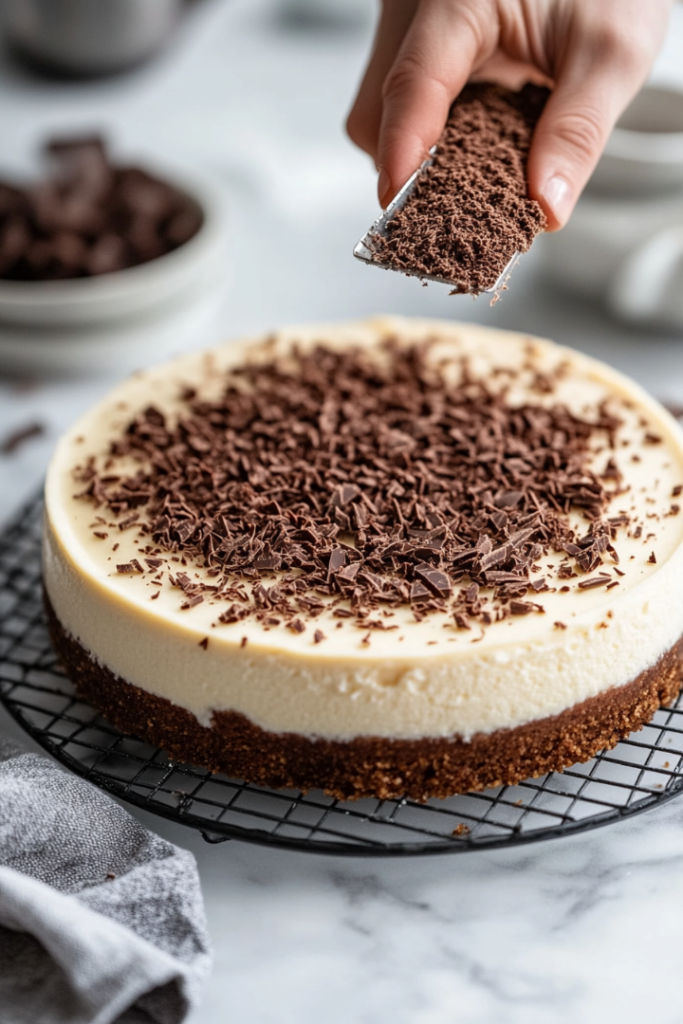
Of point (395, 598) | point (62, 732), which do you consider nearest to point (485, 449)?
point (395, 598)

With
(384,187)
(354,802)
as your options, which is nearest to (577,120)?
(384,187)

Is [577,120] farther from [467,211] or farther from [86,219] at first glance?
[86,219]

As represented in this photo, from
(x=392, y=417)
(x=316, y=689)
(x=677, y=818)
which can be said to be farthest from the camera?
(x=392, y=417)

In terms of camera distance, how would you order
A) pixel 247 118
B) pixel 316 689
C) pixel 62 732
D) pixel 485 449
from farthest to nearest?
pixel 247 118, pixel 485 449, pixel 62 732, pixel 316 689

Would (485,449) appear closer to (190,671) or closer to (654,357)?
(190,671)

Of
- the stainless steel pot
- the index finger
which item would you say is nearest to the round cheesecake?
the index finger

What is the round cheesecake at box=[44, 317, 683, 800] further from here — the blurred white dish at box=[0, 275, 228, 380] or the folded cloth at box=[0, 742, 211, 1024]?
the blurred white dish at box=[0, 275, 228, 380]
